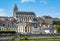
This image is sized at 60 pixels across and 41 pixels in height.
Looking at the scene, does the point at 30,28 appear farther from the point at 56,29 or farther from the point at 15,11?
the point at 15,11

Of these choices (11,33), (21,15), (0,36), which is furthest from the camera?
(21,15)

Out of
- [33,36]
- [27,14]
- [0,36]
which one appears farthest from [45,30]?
[27,14]

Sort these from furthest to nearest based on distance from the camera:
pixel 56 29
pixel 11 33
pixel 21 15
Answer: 1. pixel 21 15
2. pixel 56 29
3. pixel 11 33

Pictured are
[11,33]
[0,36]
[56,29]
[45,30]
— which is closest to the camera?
[0,36]

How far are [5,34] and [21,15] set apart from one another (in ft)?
193

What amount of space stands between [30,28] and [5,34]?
11.5 m

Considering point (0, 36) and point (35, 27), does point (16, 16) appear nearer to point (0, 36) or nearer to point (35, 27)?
point (35, 27)

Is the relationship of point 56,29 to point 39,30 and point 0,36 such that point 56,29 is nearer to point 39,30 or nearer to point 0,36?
point 39,30

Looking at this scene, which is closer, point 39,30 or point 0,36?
point 0,36

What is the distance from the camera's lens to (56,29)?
50.3 metres


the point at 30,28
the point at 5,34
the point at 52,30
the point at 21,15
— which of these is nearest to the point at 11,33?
the point at 5,34

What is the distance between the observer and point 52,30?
53.1 meters

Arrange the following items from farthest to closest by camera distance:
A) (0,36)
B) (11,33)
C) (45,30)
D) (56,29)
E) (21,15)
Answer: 1. (21,15)
2. (45,30)
3. (56,29)
4. (11,33)
5. (0,36)

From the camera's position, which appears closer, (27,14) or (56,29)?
(56,29)
